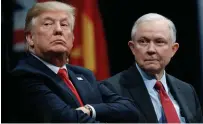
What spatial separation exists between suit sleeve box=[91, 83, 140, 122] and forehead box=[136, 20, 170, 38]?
1.02 ft

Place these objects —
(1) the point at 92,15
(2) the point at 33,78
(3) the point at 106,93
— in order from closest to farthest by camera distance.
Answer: (2) the point at 33,78 < (3) the point at 106,93 < (1) the point at 92,15

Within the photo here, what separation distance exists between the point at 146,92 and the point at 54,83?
0.47 meters

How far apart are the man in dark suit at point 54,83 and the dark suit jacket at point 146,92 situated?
0.05m

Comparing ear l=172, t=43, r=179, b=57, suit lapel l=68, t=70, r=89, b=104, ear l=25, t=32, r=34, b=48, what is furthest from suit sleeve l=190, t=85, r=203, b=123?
ear l=25, t=32, r=34, b=48

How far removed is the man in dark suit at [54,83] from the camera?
5.48 feet

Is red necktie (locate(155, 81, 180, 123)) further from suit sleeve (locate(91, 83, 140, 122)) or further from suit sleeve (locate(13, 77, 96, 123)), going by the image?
suit sleeve (locate(13, 77, 96, 123))

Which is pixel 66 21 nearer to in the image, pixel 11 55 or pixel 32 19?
pixel 32 19

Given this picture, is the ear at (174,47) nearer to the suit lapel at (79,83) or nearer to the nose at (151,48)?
the nose at (151,48)

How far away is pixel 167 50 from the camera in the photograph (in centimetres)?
189

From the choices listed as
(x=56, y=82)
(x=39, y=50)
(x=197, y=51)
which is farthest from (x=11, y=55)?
(x=197, y=51)

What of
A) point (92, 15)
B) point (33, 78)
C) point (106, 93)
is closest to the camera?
point (33, 78)

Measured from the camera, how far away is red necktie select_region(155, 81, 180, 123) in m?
1.87

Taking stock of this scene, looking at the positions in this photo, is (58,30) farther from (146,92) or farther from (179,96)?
(179,96)

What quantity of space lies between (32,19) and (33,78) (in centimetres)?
29
